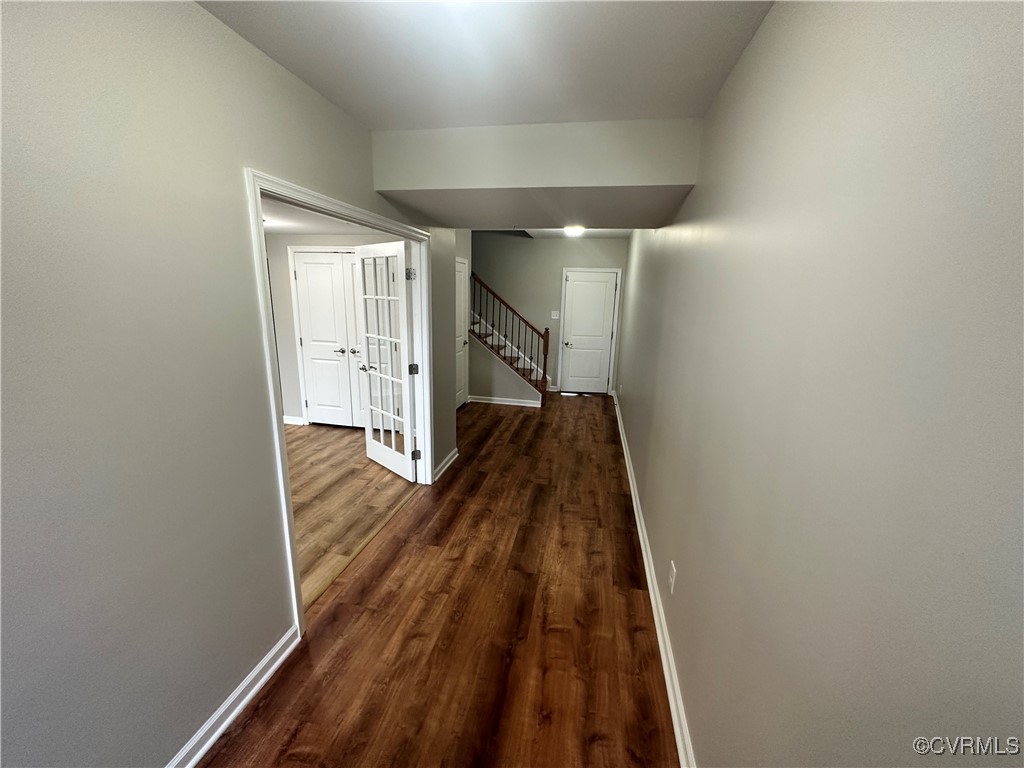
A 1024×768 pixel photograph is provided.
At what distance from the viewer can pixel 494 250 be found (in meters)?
6.43

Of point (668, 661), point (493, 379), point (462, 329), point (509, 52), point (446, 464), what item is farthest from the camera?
point (493, 379)

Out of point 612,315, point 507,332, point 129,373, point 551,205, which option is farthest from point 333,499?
point 612,315

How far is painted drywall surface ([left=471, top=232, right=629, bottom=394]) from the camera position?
20.3 ft

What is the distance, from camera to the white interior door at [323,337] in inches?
169

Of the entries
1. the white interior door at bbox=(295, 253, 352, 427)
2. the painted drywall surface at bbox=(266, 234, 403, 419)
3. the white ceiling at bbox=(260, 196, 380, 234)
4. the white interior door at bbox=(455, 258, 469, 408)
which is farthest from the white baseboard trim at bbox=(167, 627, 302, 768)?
the white interior door at bbox=(455, 258, 469, 408)

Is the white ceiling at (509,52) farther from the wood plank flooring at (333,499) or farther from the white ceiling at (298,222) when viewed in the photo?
the wood plank flooring at (333,499)

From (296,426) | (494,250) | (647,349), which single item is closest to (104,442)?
(647,349)

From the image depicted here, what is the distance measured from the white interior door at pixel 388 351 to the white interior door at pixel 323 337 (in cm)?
105

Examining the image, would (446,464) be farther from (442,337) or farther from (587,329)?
(587,329)

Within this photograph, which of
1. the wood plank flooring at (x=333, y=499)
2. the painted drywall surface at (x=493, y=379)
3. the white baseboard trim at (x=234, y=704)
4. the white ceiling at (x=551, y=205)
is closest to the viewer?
the white baseboard trim at (x=234, y=704)

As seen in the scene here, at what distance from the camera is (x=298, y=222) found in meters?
3.25

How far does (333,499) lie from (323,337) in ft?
7.04

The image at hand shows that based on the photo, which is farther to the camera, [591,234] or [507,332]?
[507,332]

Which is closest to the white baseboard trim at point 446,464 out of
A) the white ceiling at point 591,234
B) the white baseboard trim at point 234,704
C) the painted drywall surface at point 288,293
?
the white baseboard trim at point 234,704
